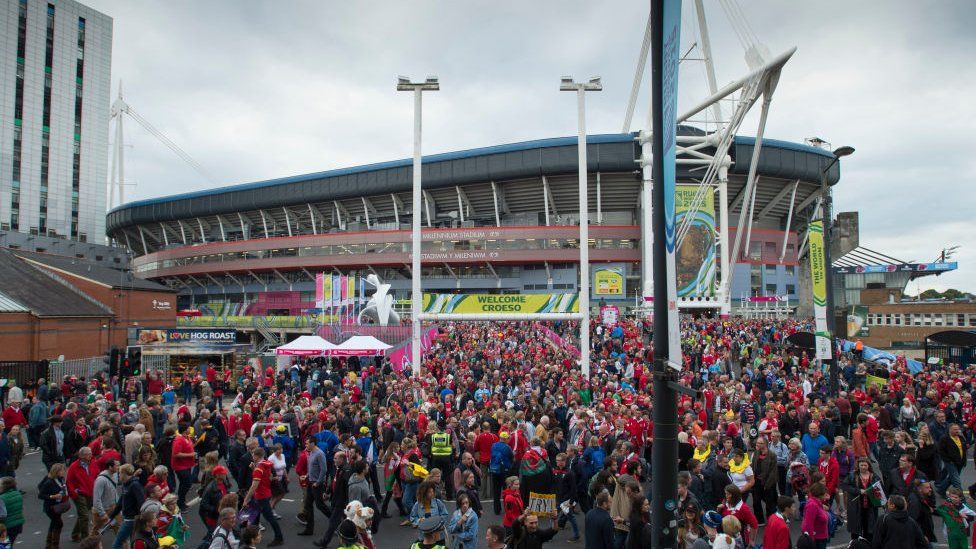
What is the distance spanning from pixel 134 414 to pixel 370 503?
7887 millimetres

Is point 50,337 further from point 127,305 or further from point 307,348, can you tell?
point 307,348

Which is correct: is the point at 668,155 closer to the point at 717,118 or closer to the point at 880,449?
the point at 880,449

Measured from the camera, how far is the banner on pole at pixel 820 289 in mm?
13742

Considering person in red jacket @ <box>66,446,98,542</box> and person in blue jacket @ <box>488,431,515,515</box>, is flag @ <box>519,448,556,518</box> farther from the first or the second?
person in red jacket @ <box>66,446,98,542</box>

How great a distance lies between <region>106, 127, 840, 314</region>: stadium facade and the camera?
51.2 metres

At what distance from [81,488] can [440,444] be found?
5.40 metres

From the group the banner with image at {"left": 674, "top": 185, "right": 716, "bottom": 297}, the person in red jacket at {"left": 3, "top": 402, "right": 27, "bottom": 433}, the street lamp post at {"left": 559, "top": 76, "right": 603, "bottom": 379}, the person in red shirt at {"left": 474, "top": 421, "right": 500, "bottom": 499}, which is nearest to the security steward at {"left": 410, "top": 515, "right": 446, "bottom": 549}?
the person in red shirt at {"left": 474, "top": 421, "right": 500, "bottom": 499}

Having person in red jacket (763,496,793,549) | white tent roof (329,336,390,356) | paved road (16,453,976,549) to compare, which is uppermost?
white tent roof (329,336,390,356)

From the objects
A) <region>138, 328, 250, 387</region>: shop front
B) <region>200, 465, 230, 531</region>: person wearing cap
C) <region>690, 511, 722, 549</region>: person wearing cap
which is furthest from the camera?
<region>138, 328, 250, 387</region>: shop front

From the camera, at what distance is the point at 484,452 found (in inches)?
399

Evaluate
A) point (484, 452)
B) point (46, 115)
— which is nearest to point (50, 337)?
point (484, 452)

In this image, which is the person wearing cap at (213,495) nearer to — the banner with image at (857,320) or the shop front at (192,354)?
the shop front at (192,354)

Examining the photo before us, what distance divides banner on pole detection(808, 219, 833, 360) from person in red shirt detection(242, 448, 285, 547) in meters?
12.4

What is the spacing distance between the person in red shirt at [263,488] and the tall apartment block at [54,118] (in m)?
75.2
